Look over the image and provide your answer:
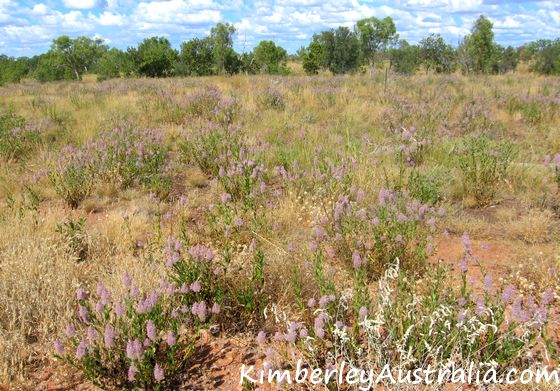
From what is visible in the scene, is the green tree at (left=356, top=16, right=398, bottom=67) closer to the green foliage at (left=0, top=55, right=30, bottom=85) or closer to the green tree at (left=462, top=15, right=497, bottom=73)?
the green tree at (left=462, top=15, right=497, bottom=73)

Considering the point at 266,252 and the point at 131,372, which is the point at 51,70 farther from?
the point at 131,372

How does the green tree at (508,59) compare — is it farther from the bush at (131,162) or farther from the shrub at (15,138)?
the shrub at (15,138)

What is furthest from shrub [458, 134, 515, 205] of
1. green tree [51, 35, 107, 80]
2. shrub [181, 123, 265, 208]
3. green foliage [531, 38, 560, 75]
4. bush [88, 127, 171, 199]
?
green tree [51, 35, 107, 80]

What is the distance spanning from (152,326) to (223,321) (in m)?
0.78

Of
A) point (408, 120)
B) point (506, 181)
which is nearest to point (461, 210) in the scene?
point (506, 181)

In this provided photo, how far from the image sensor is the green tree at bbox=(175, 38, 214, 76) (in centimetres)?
2972

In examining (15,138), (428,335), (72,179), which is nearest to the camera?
(428,335)

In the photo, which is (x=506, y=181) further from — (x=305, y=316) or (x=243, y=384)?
(x=243, y=384)

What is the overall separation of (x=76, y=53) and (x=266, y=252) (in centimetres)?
4479

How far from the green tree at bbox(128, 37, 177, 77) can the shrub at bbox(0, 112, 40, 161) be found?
22.8 meters

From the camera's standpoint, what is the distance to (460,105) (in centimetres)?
1104

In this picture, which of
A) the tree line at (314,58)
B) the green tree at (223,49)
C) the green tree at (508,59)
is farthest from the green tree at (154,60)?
the green tree at (508,59)

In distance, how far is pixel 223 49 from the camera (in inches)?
1096

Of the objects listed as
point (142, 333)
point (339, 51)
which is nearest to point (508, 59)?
point (339, 51)
